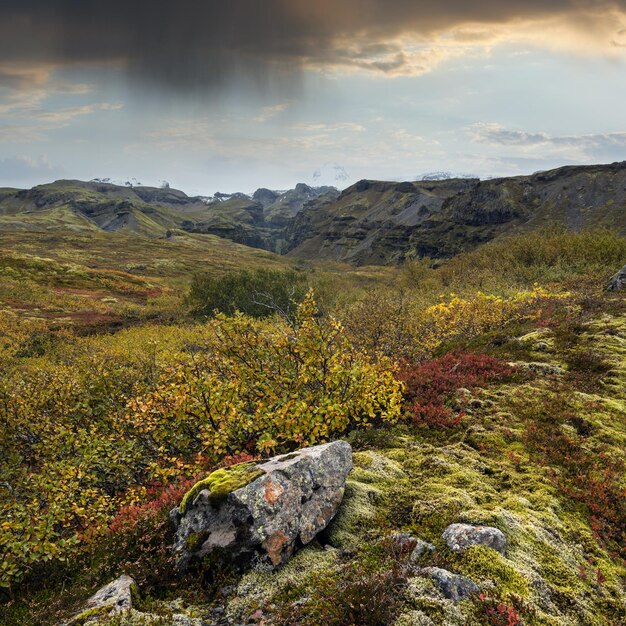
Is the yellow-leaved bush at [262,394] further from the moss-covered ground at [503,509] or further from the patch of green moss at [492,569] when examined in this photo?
the patch of green moss at [492,569]

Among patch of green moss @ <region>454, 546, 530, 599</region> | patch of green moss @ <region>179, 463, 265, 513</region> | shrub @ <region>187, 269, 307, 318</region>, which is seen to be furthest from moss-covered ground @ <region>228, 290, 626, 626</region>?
shrub @ <region>187, 269, 307, 318</region>

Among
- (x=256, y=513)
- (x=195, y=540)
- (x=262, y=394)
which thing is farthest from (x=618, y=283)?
(x=195, y=540)

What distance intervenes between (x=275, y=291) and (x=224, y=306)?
12168 mm

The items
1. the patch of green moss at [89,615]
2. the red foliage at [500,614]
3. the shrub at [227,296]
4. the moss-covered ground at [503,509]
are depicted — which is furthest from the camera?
the shrub at [227,296]

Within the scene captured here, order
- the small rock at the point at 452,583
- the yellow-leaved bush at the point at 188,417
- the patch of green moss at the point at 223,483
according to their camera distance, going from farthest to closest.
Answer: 1. the yellow-leaved bush at the point at 188,417
2. the patch of green moss at the point at 223,483
3. the small rock at the point at 452,583

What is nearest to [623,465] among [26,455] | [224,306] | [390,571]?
[390,571]

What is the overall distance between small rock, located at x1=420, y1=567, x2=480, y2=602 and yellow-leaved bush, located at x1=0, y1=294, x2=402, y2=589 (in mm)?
4275

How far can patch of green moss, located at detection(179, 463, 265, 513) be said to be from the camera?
728 cm

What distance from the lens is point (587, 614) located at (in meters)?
6.22

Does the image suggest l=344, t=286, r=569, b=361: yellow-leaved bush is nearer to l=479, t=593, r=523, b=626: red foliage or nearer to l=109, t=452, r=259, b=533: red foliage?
l=109, t=452, r=259, b=533: red foliage

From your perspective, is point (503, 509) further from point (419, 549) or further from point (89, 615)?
point (89, 615)

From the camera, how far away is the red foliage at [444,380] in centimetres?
1384

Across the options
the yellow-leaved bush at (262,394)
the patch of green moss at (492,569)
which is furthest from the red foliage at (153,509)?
the patch of green moss at (492,569)

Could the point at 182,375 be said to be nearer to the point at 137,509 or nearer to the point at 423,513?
the point at 137,509
